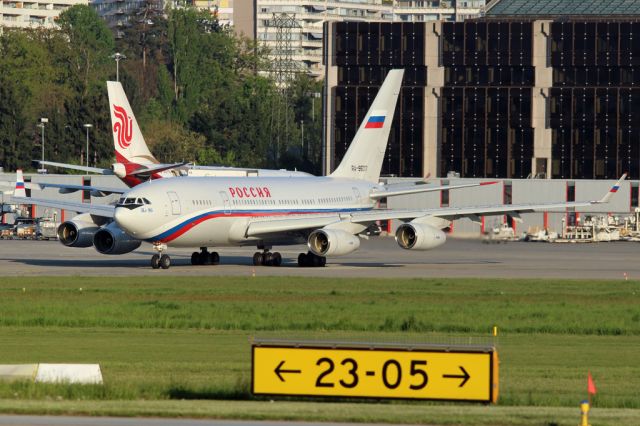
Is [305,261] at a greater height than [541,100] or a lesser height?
lesser

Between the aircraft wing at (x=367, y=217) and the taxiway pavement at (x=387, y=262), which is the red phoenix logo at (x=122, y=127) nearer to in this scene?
the taxiway pavement at (x=387, y=262)

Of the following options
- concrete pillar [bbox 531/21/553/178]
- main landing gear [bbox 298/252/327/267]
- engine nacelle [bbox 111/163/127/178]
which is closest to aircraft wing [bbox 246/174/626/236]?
main landing gear [bbox 298/252/327/267]

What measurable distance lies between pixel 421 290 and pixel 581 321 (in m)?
10.3

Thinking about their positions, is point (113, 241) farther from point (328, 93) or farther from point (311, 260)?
point (328, 93)

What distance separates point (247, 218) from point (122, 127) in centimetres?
2314

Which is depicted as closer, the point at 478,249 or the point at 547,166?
the point at 478,249

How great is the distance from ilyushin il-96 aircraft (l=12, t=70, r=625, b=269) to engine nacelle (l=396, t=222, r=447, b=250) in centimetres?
4

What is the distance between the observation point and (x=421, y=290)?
49750 millimetres

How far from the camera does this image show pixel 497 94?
418ft

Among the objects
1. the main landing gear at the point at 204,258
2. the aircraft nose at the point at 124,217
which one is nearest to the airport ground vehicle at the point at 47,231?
the main landing gear at the point at 204,258

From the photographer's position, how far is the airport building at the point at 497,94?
12469cm

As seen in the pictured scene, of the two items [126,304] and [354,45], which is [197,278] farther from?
[354,45]

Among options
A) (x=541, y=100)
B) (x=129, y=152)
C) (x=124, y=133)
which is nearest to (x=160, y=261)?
(x=129, y=152)

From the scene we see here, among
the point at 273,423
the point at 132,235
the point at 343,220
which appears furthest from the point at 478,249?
the point at 273,423
